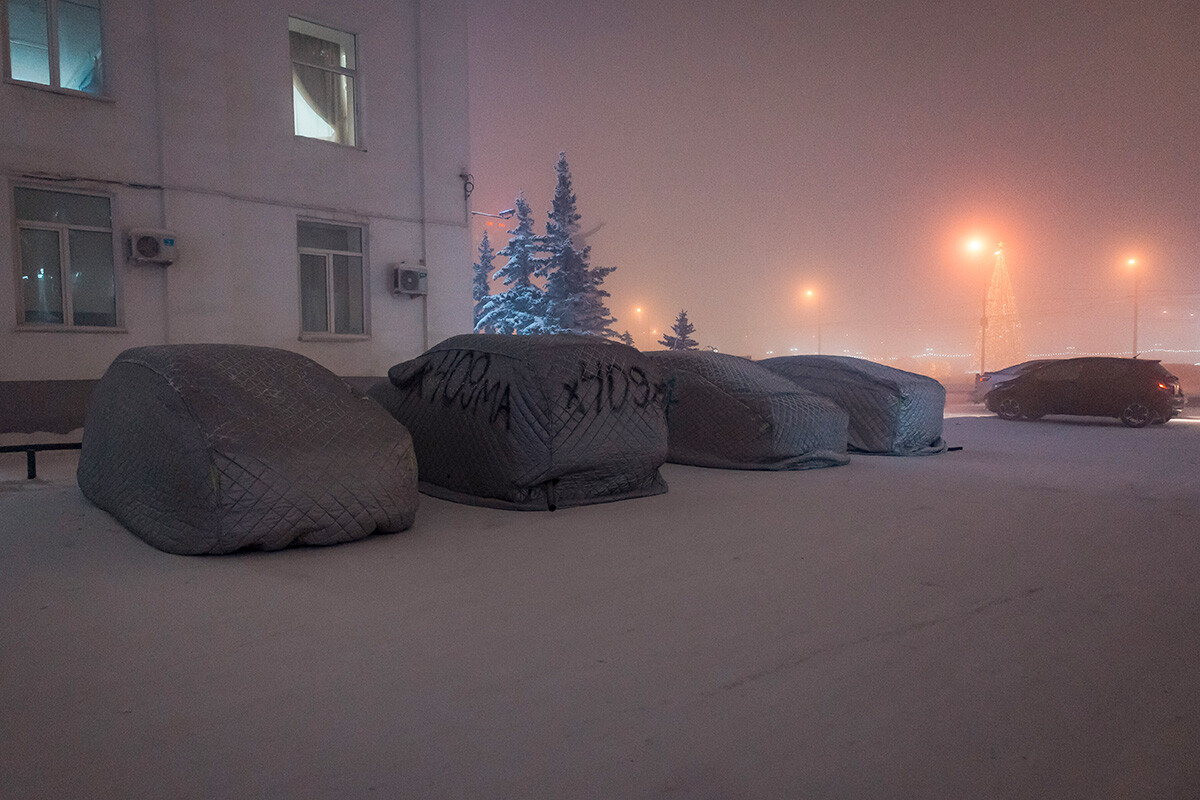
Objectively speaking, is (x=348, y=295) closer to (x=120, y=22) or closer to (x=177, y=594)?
(x=120, y=22)

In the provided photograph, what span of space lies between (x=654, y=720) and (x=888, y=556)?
2.29 metres

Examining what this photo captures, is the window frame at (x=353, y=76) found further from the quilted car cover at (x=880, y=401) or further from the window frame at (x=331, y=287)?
the quilted car cover at (x=880, y=401)

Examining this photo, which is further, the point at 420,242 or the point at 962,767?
the point at 420,242

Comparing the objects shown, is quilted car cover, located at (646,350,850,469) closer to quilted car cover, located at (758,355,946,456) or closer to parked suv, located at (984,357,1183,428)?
quilted car cover, located at (758,355,946,456)

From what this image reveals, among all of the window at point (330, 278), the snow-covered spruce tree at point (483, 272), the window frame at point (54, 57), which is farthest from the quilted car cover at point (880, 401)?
the snow-covered spruce tree at point (483, 272)

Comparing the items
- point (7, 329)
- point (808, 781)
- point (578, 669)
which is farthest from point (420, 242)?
point (808, 781)

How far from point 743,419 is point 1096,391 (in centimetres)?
983

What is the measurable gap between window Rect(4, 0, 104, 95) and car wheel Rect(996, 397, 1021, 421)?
1579 centimetres

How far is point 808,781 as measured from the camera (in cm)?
179

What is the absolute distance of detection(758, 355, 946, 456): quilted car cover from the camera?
8133 millimetres

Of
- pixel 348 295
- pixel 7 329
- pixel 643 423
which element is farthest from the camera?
pixel 348 295

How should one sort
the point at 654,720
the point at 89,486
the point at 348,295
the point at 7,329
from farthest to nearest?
the point at 348,295
the point at 7,329
the point at 89,486
the point at 654,720

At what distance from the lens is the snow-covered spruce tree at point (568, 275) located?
27.1 meters

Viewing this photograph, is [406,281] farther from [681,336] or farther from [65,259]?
[681,336]
